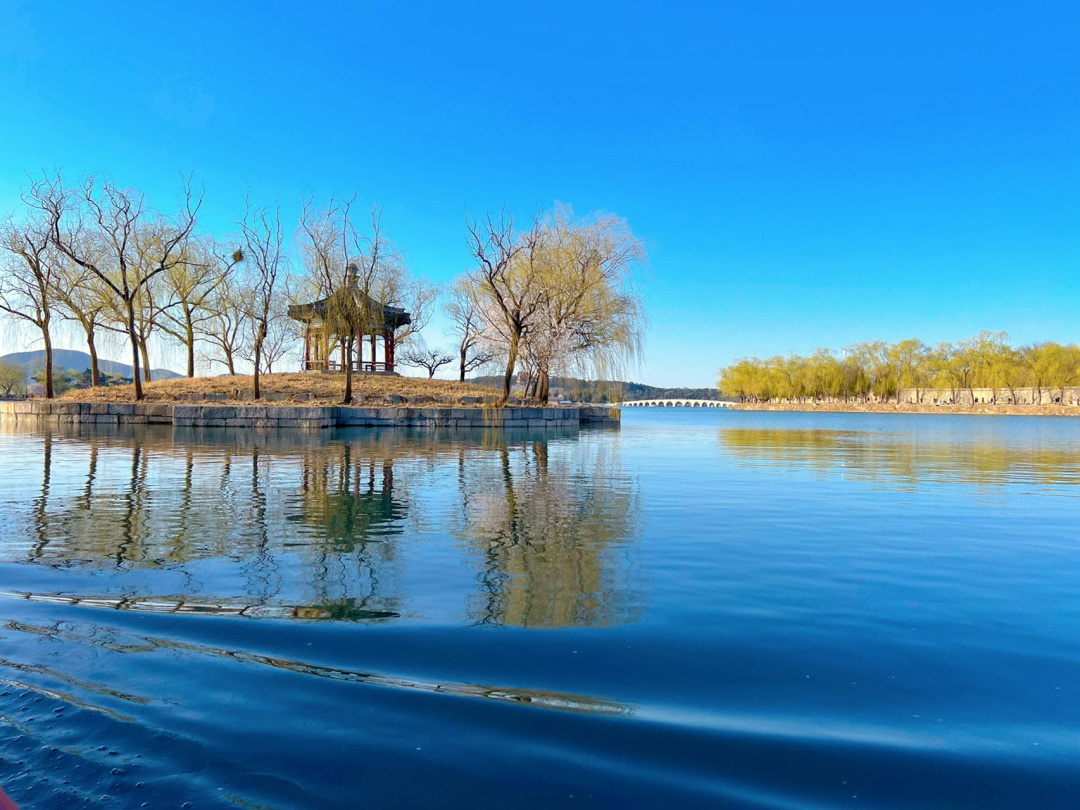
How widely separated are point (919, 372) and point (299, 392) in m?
81.9

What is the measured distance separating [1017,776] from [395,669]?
2.33 m

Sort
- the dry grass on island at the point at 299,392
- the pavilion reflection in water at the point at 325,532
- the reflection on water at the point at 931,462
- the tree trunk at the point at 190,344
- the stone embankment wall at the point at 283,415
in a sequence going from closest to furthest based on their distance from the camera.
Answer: the pavilion reflection in water at the point at 325,532, the reflection on water at the point at 931,462, the stone embankment wall at the point at 283,415, the dry grass on island at the point at 299,392, the tree trunk at the point at 190,344

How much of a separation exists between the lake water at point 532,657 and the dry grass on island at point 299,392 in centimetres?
2037

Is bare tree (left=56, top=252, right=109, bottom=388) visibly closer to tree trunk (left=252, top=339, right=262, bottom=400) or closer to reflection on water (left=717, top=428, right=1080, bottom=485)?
tree trunk (left=252, top=339, right=262, bottom=400)

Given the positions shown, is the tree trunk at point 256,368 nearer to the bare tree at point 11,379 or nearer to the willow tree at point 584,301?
the willow tree at point 584,301

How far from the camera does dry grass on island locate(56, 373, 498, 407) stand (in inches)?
1058

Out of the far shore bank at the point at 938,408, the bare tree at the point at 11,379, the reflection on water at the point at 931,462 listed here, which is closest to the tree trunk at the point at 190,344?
the reflection on water at the point at 931,462

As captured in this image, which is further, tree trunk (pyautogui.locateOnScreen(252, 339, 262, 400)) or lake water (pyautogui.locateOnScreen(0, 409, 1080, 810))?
tree trunk (pyautogui.locateOnScreen(252, 339, 262, 400))

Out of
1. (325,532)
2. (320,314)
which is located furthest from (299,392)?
(325,532)

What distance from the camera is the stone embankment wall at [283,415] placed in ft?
71.2

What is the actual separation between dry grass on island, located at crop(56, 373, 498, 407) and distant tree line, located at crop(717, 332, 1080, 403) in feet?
234

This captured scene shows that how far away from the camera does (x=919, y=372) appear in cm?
8344

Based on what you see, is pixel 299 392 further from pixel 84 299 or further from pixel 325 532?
pixel 325 532

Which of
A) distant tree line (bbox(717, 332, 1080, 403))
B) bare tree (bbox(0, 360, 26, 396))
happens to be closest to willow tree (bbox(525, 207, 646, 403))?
distant tree line (bbox(717, 332, 1080, 403))
